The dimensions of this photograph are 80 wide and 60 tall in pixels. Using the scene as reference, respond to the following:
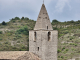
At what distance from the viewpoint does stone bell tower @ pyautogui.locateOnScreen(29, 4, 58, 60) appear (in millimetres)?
10648

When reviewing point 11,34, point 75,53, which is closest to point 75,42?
point 75,53

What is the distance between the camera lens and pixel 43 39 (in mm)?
10656

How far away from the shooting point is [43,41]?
10.6 meters

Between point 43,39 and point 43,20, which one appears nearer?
point 43,39

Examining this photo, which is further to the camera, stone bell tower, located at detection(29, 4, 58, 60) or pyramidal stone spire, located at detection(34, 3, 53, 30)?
pyramidal stone spire, located at detection(34, 3, 53, 30)

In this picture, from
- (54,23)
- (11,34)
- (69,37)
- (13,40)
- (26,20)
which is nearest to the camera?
(69,37)

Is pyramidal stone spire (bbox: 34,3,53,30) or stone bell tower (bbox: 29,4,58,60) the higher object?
pyramidal stone spire (bbox: 34,3,53,30)

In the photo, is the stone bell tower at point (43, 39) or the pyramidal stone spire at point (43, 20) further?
the pyramidal stone spire at point (43, 20)

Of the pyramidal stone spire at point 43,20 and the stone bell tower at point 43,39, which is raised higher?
the pyramidal stone spire at point 43,20

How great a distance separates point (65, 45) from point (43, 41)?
17.5 m

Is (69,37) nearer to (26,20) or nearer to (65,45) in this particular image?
(65,45)

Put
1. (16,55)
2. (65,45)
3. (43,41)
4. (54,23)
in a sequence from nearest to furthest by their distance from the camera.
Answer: (16,55), (43,41), (65,45), (54,23)

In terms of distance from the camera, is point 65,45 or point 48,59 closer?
point 48,59

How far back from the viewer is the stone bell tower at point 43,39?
10.6 m
